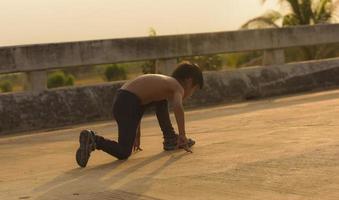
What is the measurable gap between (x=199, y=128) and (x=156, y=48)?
3.03 meters

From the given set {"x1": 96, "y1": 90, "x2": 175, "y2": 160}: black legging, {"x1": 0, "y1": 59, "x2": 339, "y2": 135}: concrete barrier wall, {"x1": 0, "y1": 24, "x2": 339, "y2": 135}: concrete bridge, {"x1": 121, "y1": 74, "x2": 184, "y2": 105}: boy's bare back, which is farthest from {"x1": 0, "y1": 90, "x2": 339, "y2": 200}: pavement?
{"x1": 0, "y1": 24, "x2": 339, "y2": 135}: concrete bridge

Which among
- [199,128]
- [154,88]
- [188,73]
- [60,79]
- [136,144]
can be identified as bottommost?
[60,79]

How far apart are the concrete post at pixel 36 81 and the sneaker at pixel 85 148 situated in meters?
3.87

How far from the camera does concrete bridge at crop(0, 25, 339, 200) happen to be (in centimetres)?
418

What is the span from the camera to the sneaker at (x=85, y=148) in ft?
17.3

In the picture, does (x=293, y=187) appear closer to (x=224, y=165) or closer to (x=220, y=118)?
(x=224, y=165)

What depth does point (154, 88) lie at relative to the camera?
5.75m

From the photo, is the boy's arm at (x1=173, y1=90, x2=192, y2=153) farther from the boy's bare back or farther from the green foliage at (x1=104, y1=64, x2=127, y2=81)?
the green foliage at (x1=104, y1=64, x2=127, y2=81)

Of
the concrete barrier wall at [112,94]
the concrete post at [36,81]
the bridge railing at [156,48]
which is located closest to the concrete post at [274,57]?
the bridge railing at [156,48]

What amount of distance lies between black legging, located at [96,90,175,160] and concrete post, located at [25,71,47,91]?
135 inches

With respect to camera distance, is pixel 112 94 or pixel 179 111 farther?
pixel 112 94

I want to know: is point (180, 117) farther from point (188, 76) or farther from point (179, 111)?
point (188, 76)

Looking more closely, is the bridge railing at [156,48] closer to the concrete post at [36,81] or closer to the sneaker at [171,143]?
the concrete post at [36,81]

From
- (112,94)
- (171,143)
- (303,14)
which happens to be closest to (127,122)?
(171,143)
